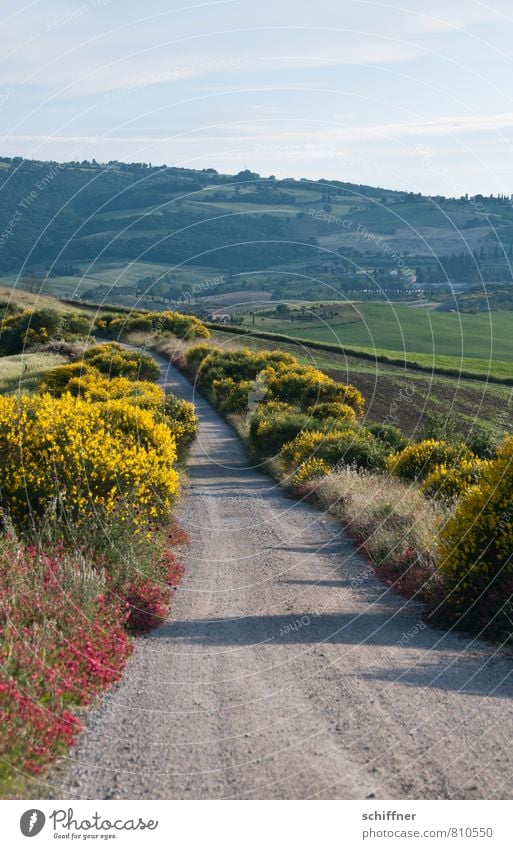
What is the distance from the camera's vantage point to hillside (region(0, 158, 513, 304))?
102m

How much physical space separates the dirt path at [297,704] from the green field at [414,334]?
59.4 metres

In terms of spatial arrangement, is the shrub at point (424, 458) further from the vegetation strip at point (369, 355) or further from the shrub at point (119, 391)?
the vegetation strip at point (369, 355)

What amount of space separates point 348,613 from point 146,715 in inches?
180

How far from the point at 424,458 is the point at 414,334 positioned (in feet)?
242

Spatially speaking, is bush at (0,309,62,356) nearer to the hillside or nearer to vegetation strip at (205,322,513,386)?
vegetation strip at (205,322,513,386)

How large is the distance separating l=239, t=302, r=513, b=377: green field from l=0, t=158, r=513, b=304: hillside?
13.8 feet

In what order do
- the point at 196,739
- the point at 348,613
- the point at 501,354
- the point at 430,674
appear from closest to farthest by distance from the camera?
the point at 196,739
the point at 430,674
the point at 348,613
the point at 501,354

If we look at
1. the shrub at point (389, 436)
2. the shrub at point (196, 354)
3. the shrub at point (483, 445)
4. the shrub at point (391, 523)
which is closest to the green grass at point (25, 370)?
the shrub at point (196, 354)

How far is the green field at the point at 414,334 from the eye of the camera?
7606 centimetres

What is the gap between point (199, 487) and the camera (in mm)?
25266

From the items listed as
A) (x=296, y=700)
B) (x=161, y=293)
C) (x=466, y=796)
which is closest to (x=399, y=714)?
(x=296, y=700)

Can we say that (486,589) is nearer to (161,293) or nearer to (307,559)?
(307,559)

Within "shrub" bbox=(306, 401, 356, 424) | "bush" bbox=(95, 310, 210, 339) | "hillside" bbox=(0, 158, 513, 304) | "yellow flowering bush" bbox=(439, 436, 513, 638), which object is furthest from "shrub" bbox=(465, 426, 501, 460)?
"hillside" bbox=(0, 158, 513, 304)

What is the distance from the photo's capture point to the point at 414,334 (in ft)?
304
